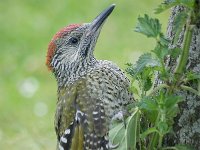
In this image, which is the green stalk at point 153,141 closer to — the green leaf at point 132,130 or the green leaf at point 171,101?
the green leaf at point 132,130

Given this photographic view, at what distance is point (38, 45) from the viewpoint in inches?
476

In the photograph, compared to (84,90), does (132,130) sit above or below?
below

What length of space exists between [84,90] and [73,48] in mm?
628

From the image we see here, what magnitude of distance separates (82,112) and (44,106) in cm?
581

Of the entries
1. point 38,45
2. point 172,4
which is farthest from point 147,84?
point 38,45

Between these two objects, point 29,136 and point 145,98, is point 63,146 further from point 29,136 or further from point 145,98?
point 29,136

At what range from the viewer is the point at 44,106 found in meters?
10.6

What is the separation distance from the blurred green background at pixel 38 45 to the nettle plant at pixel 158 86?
4.81m

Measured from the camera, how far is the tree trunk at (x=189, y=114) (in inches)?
168

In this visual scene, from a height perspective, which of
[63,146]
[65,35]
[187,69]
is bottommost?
[63,146]

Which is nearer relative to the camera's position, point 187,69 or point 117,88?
point 187,69

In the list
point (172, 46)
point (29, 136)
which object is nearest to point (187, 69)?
point (172, 46)

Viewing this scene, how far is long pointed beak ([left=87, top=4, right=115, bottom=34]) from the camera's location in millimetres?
5324

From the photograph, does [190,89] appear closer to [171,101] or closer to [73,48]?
[171,101]
